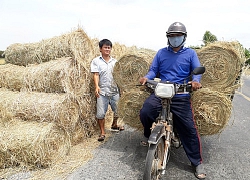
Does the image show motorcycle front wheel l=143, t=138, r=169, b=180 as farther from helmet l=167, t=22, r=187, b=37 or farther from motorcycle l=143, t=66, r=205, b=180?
helmet l=167, t=22, r=187, b=37

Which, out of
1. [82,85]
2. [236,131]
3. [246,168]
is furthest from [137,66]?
[236,131]

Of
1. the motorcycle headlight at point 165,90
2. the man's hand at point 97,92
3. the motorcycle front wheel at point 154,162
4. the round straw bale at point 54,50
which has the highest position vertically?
the round straw bale at point 54,50

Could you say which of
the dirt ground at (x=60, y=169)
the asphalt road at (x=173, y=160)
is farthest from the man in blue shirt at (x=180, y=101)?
the dirt ground at (x=60, y=169)

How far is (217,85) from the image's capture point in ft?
12.4

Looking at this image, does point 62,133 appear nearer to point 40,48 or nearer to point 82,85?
point 82,85

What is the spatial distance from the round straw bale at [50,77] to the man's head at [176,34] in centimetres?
190

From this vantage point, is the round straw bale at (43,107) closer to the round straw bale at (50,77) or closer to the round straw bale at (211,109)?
the round straw bale at (50,77)

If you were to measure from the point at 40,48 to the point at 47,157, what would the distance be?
229cm

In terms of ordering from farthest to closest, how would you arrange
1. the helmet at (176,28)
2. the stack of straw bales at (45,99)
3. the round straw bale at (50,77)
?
the round straw bale at (50,77) < the stack of straw bales at (45,99) < the helmet at (176,28)

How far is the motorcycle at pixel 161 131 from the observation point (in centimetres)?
286

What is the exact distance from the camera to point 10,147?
3525mm

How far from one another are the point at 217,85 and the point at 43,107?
2727 millimetres

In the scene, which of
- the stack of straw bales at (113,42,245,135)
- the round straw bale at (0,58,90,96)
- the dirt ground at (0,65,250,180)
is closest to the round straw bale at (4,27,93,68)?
the round straw bale at (0,58,90,96)

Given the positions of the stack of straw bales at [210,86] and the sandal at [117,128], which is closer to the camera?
the stack of straw bales at [210,86]
